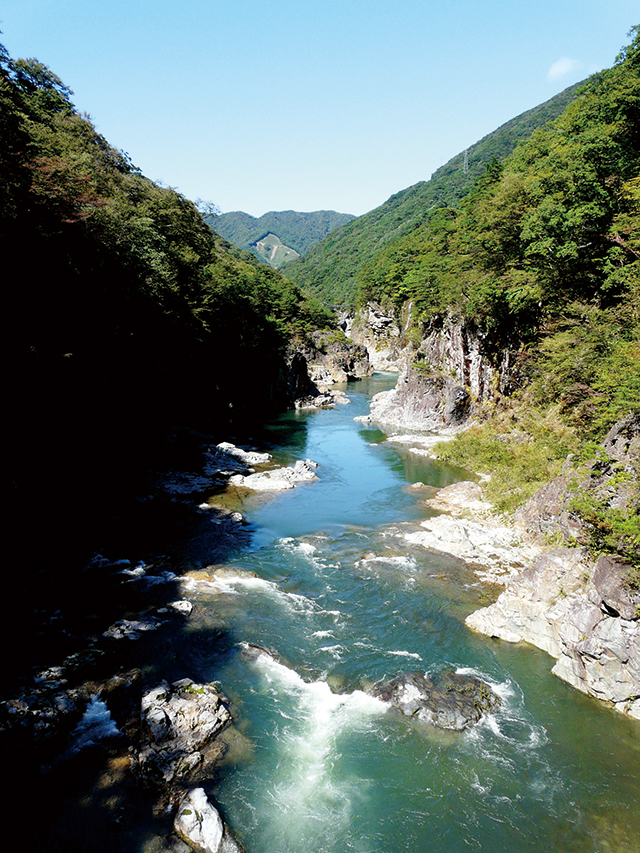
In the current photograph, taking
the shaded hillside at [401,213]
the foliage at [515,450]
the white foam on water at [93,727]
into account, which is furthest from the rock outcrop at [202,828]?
the shaded hillside at [401,213]

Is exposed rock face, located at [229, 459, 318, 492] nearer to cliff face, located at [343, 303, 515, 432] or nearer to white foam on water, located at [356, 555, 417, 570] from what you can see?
white foam on water, located at [356, 555, 417, 570]

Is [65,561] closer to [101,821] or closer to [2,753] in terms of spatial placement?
[2,753]

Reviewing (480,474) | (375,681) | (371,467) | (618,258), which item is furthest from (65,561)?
(618,258)

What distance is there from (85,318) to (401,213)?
132m

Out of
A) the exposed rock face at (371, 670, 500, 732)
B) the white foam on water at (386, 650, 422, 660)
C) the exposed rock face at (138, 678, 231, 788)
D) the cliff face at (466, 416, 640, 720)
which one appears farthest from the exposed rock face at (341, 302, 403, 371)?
the exposed rock face at (138, 678, 231, 788)

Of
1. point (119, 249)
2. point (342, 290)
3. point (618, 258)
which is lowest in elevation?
point (618, 258)

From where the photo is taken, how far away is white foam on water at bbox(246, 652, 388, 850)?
23.4ft

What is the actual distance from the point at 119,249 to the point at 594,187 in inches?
869

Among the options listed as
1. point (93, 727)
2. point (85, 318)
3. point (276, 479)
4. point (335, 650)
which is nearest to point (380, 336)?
point (276, 479)

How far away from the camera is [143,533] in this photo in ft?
57.3

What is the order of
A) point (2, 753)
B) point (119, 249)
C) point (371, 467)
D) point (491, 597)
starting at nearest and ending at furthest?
point (2, 753), point (491, 597), point (119, 249), point (371, 467)

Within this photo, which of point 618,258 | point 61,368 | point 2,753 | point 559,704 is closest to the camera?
point 2,753

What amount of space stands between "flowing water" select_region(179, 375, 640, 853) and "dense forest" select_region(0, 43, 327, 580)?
8229 millimetres

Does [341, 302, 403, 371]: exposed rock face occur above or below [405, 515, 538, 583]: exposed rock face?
above
